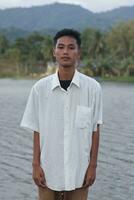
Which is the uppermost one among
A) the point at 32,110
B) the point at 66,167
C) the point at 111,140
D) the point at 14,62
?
the point at 32,110

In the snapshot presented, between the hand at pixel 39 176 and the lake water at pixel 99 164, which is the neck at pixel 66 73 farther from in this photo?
the lake water at pixel 99 164

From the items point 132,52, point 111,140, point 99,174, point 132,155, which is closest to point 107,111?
point 111,140

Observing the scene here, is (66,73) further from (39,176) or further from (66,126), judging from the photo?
(39,176)

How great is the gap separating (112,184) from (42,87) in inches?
294

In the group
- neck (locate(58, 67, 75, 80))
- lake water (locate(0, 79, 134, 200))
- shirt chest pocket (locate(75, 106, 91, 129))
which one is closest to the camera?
shirt chest pocket (locate(75, 106, 91, 129))

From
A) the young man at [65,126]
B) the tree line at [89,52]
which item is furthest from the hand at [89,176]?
the tree line at [89,52]

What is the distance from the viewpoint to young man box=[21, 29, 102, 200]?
13.2 feet

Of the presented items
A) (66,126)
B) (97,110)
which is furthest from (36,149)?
(97,110)

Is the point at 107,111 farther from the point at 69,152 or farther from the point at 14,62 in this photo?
the point at 14,62

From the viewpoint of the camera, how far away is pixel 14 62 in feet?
393

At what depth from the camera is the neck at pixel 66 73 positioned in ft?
13.6

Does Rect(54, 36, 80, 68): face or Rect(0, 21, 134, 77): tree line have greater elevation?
Rect(54, 36, 80, 68): face

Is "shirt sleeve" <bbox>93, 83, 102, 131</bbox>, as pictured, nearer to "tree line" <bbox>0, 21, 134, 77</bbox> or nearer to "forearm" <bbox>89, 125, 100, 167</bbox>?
"forearm" <bbox>89, 125, 100, 167</bbox>

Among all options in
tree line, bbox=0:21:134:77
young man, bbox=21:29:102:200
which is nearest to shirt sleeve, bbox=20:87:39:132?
young man, bbox=21:29:102:200
